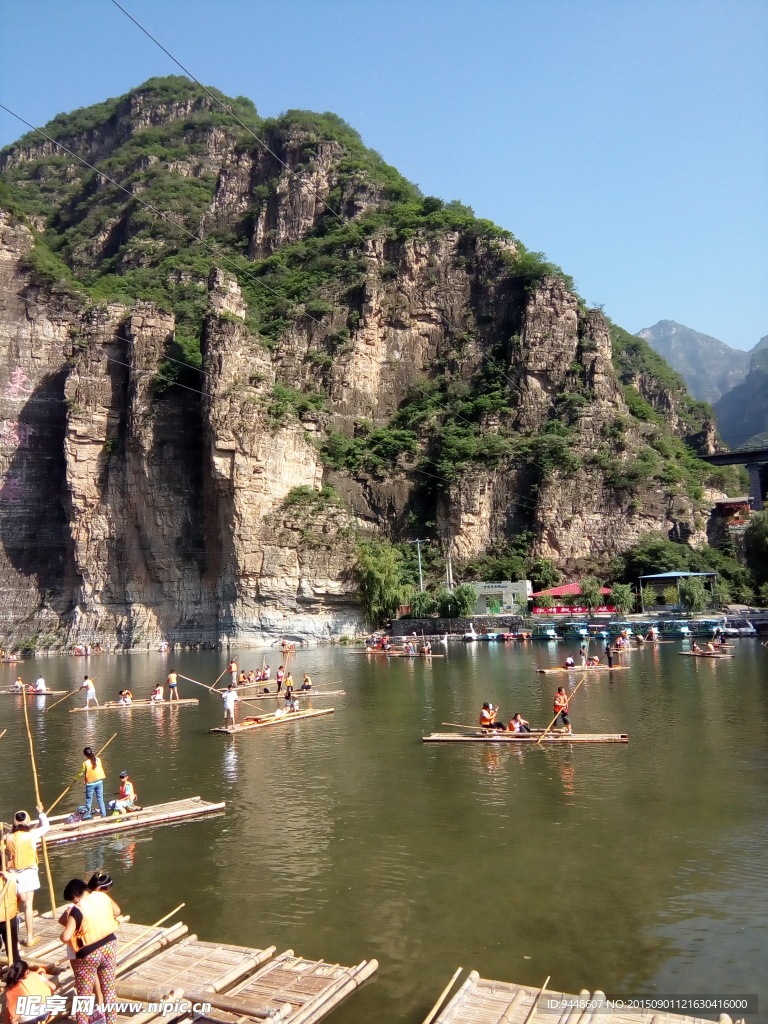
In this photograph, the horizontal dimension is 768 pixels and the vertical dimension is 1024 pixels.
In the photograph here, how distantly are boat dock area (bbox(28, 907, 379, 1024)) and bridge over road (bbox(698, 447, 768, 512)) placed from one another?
97219 millimetres

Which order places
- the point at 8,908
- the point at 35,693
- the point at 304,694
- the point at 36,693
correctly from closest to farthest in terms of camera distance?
the point at 8,908 → the point at 304,694 → the point at 36,693 → the point at 35,693

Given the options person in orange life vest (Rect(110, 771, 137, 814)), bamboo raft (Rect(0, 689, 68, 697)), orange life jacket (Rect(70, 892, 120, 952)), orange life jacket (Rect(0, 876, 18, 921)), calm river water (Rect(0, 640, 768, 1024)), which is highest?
orange life jacket (Rect(70, 892, 120, 952))

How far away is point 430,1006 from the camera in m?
9.98

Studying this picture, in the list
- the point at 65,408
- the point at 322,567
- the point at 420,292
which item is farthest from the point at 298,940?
the point at 420,292

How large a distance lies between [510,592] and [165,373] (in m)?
42.3

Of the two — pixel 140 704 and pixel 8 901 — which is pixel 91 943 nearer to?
pixel 8 901

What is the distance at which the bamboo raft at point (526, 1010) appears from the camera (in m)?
8.35

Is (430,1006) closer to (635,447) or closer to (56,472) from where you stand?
(635,447)

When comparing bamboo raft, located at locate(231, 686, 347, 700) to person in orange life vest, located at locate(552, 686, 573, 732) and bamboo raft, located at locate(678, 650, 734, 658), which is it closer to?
person in orange life vest, located at locate(552, 686, 573, 732)

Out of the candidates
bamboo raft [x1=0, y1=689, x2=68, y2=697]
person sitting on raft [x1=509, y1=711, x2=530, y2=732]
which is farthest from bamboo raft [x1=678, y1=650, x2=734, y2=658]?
bamboo raft [x1=0, y1=689, x2=68, y2=697]

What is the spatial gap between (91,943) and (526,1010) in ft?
15.7

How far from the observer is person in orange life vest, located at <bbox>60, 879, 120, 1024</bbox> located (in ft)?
28.2

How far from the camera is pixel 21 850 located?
1202cm

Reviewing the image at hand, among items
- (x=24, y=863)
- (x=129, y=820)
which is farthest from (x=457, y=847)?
(x=24, y=863)
